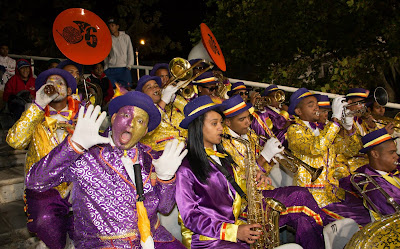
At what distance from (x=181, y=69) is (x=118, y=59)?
3.59 meters

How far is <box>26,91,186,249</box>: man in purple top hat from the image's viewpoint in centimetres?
273

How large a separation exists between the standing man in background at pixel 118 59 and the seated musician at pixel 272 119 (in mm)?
3521

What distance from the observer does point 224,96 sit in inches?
263

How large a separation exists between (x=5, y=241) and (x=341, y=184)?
4.39 meters

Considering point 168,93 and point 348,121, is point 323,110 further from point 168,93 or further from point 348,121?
point 168,93

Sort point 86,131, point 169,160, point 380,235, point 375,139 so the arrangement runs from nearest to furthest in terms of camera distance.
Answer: point 380,235 < point 86,131 < point 169,160 < point 375,139

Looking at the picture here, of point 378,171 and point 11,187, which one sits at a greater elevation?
point 378,171

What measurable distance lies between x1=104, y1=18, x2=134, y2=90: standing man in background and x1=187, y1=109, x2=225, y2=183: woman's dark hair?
522cm

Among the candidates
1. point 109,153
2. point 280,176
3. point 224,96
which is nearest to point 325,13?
point 224,96

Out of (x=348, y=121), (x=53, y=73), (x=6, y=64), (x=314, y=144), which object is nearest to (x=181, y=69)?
(x=53, y=73)

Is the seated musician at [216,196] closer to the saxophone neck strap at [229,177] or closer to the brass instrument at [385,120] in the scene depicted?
the saxophone neck strap at [229,177]

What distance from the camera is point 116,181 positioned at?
2.88 meters

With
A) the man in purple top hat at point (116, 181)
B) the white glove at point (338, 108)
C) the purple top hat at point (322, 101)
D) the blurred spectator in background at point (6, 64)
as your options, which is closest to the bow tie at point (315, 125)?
the white glove at point (338, 108)

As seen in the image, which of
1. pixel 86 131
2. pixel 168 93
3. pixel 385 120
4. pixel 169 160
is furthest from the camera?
pixel 385 120
